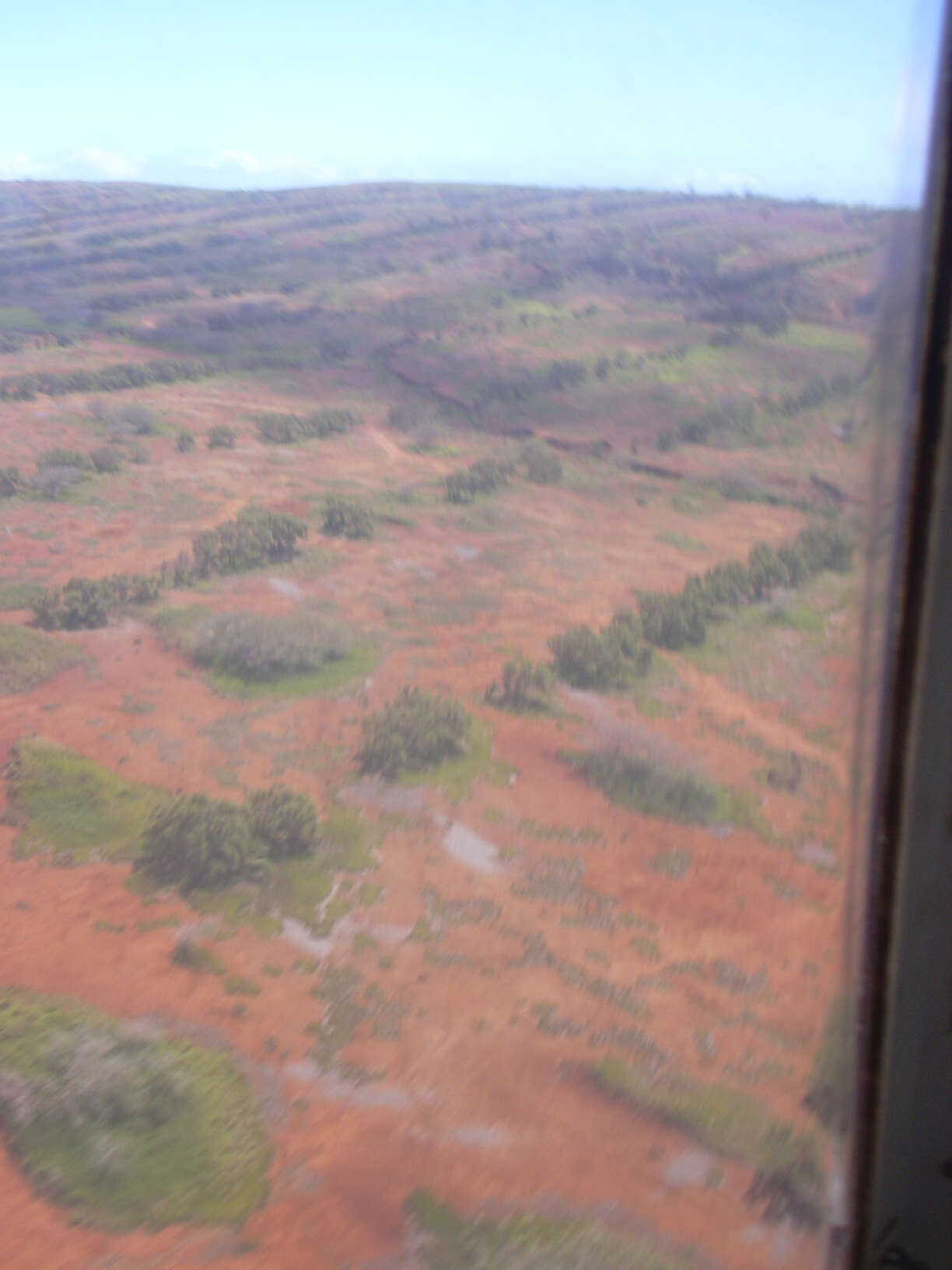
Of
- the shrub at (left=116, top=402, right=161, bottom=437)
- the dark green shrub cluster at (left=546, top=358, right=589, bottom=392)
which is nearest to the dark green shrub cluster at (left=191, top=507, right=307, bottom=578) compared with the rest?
the shrub at (left=116, top=402, right=161, bottom=437)

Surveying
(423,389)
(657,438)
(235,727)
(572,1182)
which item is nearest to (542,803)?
(235,727)

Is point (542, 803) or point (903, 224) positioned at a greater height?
point (903, 224)

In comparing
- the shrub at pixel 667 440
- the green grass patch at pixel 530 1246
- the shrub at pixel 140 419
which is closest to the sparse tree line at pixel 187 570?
the shrub at pixel 140 419

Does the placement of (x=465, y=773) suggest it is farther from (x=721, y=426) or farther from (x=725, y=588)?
(x=721, y=426)

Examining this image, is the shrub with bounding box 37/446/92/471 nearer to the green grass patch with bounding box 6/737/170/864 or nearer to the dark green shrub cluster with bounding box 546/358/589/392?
the green grass patch with bounding box 6/737/170/864

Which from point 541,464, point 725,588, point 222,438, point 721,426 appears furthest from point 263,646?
point 721,426

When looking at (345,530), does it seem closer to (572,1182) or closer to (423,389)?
(423,389)
